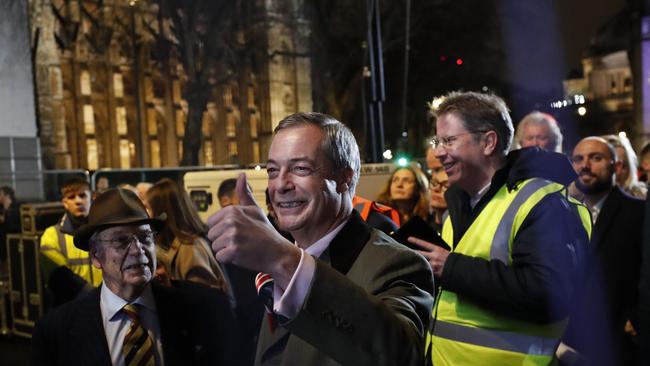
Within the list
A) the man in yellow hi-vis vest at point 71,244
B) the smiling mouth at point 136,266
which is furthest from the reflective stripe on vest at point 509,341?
the man in yellow hi-vis vest at point 71,244

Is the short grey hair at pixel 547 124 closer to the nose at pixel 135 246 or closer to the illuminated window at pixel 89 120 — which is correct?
the nose at pixel 135 246

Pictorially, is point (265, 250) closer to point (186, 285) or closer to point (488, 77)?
point (186, 285)

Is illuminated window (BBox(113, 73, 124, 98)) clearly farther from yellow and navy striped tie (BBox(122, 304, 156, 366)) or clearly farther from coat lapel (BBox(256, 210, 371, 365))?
coat lapel (BBox(256, 210, 371, 365))

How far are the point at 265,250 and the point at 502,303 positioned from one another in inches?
68.3

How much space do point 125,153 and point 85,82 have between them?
491cm

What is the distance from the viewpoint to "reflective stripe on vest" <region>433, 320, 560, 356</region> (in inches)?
119

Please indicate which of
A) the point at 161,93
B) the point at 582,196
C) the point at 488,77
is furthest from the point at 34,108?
the point at 161,93

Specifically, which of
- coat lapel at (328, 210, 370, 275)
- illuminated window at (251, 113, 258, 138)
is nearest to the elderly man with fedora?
coat lapel at (328, 210, 370, 275)

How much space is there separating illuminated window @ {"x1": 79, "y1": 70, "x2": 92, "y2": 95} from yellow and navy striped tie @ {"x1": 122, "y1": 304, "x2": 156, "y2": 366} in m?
38.9

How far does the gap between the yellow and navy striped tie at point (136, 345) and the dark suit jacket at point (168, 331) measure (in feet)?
0.24

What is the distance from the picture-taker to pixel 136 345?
310 cm

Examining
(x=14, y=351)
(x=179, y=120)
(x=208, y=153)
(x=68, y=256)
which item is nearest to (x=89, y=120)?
(x=179, y=120)

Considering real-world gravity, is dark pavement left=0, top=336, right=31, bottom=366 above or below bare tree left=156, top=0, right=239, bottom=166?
below

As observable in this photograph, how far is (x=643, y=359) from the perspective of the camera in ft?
9.79
